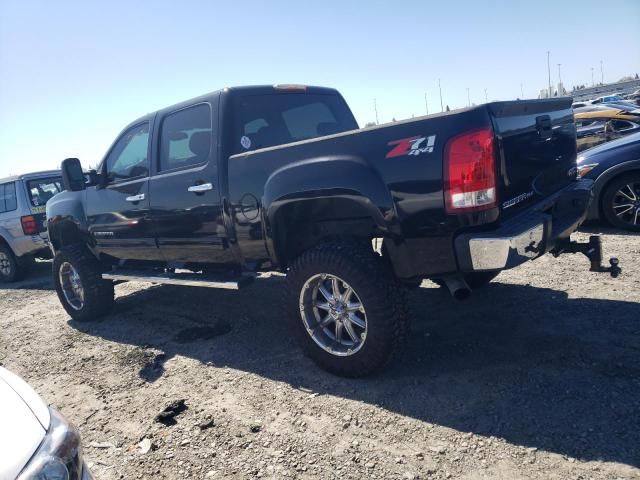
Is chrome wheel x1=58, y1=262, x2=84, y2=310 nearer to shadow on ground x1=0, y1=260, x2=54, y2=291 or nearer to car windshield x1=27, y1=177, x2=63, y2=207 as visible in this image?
shadow on ground x1=0, y1=260, x2=54, y2=291

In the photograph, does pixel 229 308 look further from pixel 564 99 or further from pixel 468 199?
pixel 564 99

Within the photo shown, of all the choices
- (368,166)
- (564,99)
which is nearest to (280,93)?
(368,166)

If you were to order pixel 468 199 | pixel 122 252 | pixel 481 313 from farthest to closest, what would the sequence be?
pixel 122 252, pixel 481 313, pixel 468 199

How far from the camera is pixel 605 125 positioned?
9.73 metres

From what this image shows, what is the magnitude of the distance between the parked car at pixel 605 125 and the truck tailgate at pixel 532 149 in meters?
6.11

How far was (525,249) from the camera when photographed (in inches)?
104

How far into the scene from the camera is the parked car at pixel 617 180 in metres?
5.95

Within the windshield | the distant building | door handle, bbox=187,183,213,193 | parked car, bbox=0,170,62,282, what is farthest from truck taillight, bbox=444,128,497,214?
the distant building

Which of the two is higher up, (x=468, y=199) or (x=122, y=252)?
(x=468, y=199)

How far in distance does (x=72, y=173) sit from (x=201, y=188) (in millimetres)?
1982

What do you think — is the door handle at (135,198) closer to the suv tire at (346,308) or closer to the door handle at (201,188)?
the door handle at (201,188)

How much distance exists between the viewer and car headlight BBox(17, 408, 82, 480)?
145 centimetres

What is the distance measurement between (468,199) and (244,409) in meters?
1.94

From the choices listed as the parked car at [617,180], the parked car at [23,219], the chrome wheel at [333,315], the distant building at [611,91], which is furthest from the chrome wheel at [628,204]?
the distant building at [611,91]
